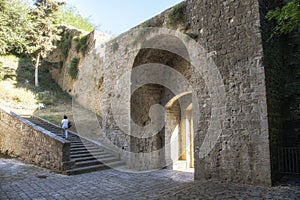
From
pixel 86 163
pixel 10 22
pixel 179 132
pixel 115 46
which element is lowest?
pixel 86 163

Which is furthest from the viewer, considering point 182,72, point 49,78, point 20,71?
point 49,78

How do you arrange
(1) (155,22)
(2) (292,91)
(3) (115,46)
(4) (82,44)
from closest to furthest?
(2) (292,91) → (1) (155,22) → (3) (115,46) → (4) (82,44)

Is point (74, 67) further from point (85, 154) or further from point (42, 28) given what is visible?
point (85, 154)

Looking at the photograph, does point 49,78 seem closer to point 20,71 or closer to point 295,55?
point 20,71

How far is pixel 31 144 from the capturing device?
8.48m

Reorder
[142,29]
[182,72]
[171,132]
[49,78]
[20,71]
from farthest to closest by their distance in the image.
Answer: [49,78], [20,71], [171,132], [182,72], [142,29]

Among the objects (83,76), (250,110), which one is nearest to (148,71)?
(250,110)

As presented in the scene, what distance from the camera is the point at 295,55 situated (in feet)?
19.7

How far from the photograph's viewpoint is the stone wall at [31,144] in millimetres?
7414

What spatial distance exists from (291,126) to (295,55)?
1.85 m

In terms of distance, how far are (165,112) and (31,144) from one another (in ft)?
17.0

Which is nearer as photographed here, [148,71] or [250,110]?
[250,110]

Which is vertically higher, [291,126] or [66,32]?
[66,32]

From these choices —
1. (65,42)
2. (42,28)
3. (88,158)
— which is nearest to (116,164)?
(88,158)
